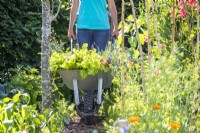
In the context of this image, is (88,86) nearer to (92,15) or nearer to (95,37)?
(95,37)

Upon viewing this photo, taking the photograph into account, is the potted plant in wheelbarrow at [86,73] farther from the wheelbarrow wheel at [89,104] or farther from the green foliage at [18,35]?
the green foliage at [18,35]

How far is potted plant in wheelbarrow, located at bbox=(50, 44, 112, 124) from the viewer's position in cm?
394

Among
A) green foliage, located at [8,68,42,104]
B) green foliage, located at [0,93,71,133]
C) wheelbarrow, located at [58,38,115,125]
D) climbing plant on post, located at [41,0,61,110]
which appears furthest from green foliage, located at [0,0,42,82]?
green foliage, located at [0,93,71,133]

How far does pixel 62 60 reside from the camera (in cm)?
408

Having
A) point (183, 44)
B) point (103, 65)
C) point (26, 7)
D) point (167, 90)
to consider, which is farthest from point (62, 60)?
point (26, 7)

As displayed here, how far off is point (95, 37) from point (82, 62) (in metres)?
0.61

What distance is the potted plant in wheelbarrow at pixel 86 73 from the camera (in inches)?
155

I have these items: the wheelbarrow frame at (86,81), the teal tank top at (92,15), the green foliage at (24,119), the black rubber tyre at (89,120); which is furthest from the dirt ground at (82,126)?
the teal tank top at (92,15)

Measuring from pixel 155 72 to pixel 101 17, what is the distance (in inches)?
56.2

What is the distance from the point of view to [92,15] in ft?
14.5

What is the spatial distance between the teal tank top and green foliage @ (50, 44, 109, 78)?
0.42 metres

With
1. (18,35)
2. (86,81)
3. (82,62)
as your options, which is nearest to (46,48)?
(82,62)

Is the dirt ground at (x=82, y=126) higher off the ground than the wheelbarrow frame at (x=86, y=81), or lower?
lower

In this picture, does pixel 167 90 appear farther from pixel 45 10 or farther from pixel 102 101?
pixel 102 101
